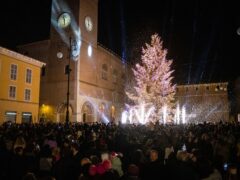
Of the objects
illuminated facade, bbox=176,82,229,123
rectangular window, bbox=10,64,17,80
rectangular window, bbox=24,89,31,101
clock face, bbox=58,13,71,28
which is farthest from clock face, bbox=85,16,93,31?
illuminated facade, bbox=176,82,229,123

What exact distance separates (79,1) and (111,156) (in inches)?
1487

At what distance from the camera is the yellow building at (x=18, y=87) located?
3350 centimetres

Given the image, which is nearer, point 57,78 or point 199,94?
point 57,78

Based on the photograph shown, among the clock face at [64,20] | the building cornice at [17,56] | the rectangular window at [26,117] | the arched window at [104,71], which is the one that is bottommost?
→ the rectangular window at [26,117]

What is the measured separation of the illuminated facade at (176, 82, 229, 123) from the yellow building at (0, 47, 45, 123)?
37.1 m

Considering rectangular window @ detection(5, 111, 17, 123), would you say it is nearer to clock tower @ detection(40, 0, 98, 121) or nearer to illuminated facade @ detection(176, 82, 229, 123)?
clock tower @ detection(40, 0, 98, 121)

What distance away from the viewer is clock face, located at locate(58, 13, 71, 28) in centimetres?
4300

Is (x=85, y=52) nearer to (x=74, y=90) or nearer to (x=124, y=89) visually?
(x=74, y=90)

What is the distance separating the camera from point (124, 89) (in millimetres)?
63250

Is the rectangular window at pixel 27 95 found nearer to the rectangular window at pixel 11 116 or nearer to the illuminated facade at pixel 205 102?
the rectangular window at pixel 11 116

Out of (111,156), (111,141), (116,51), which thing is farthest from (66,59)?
(111,156)

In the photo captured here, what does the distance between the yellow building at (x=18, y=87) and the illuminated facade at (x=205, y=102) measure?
37089mm

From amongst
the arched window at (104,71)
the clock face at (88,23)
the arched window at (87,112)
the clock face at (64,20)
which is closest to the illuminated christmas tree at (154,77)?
the arched window at (87,112)

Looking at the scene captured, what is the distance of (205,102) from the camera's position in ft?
218
